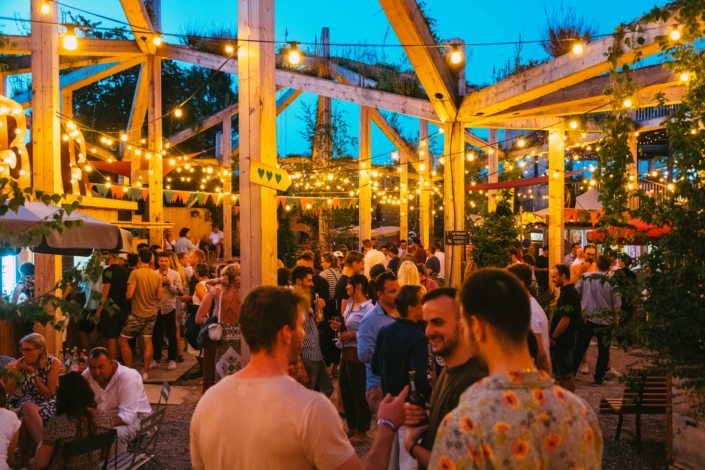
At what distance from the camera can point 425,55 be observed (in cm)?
987

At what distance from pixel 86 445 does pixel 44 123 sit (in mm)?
5071

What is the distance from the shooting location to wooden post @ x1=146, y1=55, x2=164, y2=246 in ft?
45.4

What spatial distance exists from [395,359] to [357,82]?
1076cm

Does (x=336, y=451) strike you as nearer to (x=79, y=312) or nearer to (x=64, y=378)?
(x=79, y=312)

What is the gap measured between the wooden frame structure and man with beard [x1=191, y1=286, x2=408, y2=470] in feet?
10.5

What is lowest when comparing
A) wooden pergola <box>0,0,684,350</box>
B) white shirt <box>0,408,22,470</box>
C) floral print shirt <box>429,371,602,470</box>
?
white shirt <box>0,408,22,470</box>

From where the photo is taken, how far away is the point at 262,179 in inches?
228

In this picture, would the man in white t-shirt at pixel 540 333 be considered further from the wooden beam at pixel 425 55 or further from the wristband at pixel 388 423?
the wooden beam at pixel 425 55

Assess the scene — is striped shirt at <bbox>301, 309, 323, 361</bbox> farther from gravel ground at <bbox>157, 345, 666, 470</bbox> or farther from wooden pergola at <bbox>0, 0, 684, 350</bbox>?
gravel ground at <bbox>157, 345, 666, 470</bbox>

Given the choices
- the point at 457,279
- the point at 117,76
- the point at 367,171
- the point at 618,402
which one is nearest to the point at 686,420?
the point at 618,402

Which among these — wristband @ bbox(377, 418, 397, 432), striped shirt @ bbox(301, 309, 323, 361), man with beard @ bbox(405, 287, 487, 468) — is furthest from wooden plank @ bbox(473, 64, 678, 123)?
wristband @ bbox(377, 418, 397, 432)

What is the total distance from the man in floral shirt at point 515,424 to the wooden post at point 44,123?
7.05 meters

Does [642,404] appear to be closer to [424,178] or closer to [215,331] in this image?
[215,331]

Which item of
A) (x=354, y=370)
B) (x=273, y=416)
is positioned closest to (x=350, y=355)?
(x=354, y=370)
